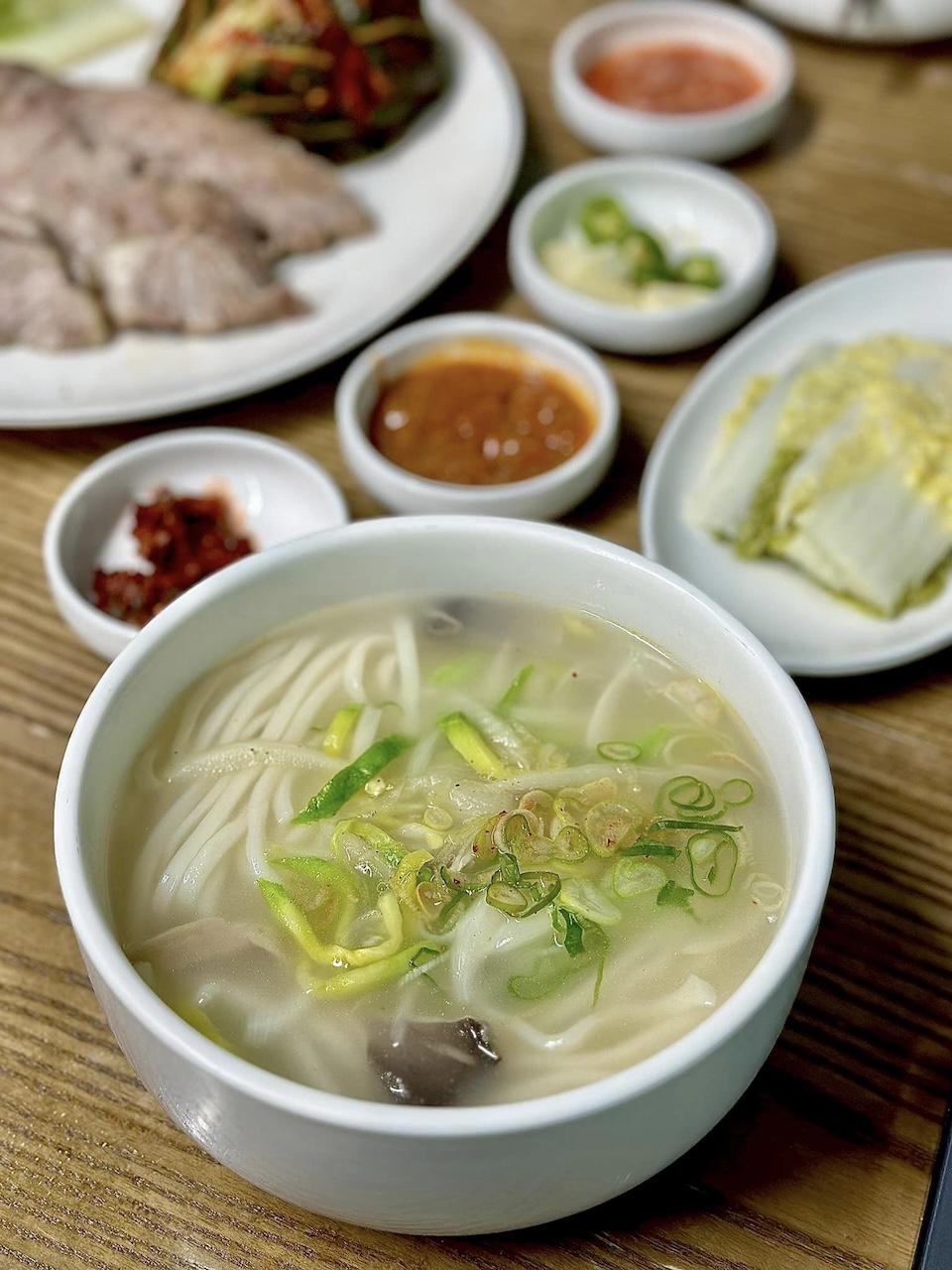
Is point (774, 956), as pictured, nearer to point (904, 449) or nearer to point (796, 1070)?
point (796, 1070)

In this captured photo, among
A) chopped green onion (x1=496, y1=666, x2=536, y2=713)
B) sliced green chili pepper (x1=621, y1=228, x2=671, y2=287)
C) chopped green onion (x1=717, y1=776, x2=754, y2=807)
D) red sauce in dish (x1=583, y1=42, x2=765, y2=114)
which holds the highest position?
chopped green onion (x1=496, y1=666, x2=536, y2=713)

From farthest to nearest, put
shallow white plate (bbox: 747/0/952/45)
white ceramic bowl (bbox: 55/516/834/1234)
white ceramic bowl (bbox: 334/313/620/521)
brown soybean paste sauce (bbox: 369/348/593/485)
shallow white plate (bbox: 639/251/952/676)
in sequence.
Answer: shallow white plate (bbox: 747/0/952/45), brown soybean paste sauce (bbox: 369/348/593/485), white ceramic bowl (bbox: 334/313/620/521), shallow white plate (bbox: 639/251/952/676), white ceramic bowl (bbox: 55/516/834/1234)

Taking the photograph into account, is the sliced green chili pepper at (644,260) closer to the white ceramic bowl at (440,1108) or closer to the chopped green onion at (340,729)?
the white ceramic bowl at (440,1108)

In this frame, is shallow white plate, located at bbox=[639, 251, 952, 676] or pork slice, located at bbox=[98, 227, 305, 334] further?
pork slice, located at bbox=[98, 227, 305, 334]

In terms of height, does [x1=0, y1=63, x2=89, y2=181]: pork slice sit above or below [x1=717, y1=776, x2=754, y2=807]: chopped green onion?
above

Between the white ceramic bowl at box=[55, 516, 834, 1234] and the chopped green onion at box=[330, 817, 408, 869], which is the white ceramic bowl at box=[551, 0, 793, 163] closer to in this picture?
the white ceramic bowl at box=[55, 516, 834, 1234]

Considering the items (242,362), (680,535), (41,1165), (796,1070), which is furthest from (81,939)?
(242,362)

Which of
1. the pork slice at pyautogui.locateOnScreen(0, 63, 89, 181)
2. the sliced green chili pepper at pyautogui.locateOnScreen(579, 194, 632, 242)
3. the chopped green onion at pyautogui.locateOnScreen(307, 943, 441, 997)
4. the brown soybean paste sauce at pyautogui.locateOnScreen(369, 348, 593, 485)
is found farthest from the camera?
the sliced green chili pepper at pyautogui.locateOnScreen(579, 194, 632, 242)

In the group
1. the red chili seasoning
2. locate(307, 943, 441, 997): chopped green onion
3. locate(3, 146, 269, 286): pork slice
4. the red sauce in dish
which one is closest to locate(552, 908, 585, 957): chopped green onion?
locate(307, 943, 441, 997): chopped green onion
